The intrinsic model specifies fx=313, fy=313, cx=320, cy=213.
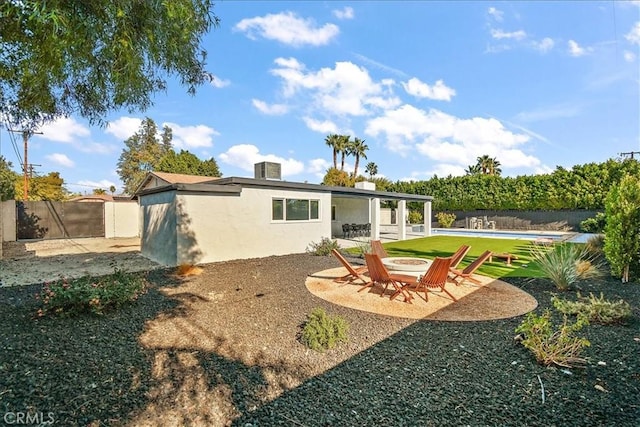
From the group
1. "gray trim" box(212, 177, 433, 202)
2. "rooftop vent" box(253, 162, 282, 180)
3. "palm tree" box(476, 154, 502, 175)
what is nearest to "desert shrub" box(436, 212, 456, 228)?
"gray trim" box(212, 177, 433, 202)

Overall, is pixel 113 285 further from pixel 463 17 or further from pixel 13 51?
pixel 463 17

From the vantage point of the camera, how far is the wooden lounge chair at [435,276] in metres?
6.38

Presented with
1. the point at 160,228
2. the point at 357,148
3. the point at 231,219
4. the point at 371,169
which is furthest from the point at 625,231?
the point at 371,169

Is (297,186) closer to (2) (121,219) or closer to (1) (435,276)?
(1) (435,276)

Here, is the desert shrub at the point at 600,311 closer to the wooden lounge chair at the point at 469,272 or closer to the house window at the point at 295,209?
the wooden lounge chair at the point at 469,272

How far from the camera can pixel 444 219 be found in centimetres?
2895

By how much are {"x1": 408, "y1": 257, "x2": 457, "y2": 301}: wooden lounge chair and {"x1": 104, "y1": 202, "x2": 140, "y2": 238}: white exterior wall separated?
2163cm

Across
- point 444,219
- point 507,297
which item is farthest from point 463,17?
point 444,219

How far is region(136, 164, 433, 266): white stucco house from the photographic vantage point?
35.0ft

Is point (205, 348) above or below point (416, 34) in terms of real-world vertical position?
below

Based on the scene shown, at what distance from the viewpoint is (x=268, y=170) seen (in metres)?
14.6

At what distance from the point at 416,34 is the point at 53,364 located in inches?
561

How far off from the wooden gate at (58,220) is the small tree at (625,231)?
2582 cm

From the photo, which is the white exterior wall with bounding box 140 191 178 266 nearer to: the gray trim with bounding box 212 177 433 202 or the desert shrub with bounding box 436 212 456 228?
the gray trim with bounding box 212 177 433 202
